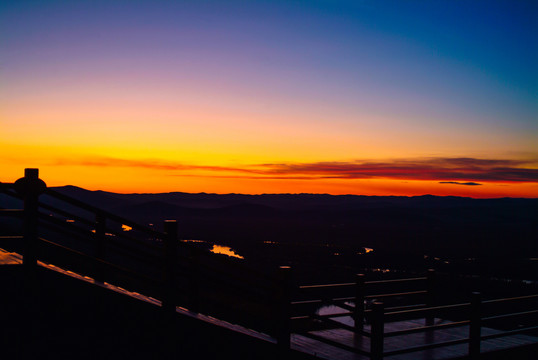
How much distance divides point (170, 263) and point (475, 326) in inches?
261

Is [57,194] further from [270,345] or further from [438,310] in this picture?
[438,310]

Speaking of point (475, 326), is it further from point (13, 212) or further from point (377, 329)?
point (13, 212)

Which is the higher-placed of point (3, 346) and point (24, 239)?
point (24, 239)

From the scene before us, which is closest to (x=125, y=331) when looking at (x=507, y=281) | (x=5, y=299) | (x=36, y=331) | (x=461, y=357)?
(x=36, y=331)

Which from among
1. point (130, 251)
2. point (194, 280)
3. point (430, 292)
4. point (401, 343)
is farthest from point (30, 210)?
point (430, 292)

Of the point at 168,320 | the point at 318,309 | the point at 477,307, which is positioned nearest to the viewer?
the point at 168,320

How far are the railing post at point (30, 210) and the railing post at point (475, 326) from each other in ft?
27.7

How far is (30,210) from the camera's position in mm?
6570

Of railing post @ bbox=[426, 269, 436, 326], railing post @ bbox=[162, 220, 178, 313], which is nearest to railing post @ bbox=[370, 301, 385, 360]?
railing post @ bbox=[162, 220, 178, 313]

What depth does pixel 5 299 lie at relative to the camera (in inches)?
244

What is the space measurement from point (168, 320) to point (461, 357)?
6.38 metres

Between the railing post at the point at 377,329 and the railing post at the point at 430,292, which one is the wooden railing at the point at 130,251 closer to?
the railing post at the point at 377,329

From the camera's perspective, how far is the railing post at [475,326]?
9148 mm

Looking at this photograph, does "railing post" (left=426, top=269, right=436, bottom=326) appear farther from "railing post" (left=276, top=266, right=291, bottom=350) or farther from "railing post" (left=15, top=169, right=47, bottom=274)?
"railing post" (left=15, top=169, right=47, bottom=274)
